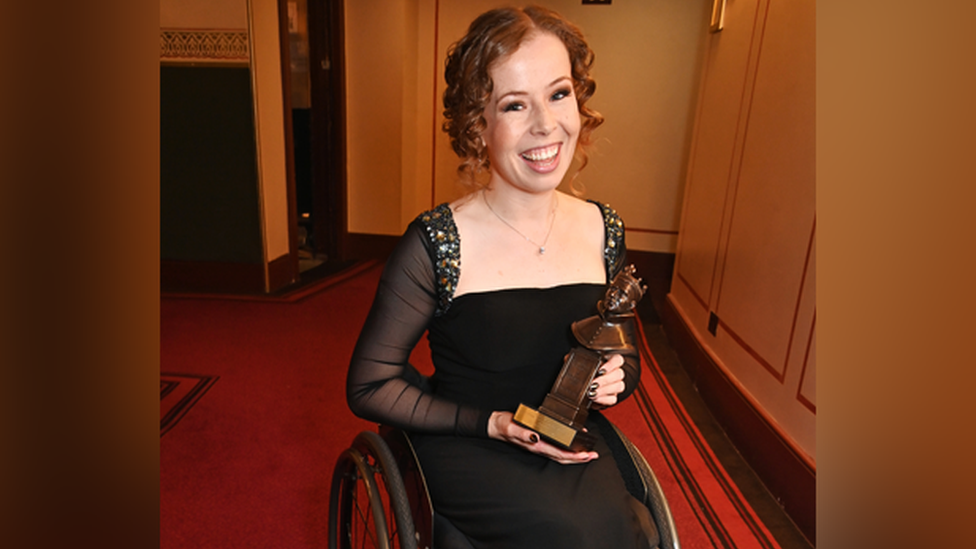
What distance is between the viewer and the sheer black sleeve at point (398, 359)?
1.35m

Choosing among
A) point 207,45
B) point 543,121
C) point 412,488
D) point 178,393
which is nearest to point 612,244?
point 543,121

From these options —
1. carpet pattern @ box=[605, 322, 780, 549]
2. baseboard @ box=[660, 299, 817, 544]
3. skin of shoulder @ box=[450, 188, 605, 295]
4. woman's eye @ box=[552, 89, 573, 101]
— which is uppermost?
woman's eye @ box=[552, 89, 573, 101]

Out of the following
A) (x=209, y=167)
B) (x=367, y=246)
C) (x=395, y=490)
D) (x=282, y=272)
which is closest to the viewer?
(x=395, y=490)

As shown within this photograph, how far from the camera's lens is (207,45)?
13.7 feet

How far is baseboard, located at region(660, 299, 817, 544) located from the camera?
7.55 ft

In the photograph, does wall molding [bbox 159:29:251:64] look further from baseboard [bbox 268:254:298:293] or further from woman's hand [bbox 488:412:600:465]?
woman's hand [bbox 488:412:600:465]

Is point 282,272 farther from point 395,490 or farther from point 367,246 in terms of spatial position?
point 395,490

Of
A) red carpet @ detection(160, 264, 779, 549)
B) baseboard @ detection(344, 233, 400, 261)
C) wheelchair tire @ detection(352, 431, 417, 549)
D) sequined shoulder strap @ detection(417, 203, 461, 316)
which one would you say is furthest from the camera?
baseboard @ detection(344, 233, 400, 261)

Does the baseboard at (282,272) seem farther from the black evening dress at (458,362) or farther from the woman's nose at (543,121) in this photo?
the woman's nose at (543,121)

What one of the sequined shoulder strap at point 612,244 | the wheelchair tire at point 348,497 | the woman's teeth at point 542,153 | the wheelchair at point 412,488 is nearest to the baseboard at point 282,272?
the wheelchair tire at point 348,497

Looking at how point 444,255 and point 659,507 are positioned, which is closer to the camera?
point 659,507

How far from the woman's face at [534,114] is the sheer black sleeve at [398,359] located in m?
0.26

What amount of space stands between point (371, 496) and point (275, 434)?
176 centimetres

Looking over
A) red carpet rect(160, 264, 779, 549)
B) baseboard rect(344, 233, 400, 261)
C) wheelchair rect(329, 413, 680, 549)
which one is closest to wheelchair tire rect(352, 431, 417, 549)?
wheelchair rect(329, 413, 680, 549)
